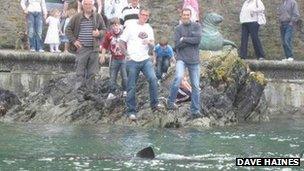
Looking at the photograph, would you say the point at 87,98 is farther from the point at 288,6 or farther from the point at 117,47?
the point at 288,6

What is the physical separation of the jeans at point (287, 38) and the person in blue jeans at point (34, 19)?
546 centimetres

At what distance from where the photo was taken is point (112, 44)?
14.3 metres

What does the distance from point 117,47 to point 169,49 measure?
4.63 ft

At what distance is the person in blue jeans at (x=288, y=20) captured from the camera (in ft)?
61.1

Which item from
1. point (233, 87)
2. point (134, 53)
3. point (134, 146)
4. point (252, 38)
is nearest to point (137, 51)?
point (134, 53)

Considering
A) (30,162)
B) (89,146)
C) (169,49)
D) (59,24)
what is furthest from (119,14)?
(30,162)

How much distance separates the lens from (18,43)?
1953 cm

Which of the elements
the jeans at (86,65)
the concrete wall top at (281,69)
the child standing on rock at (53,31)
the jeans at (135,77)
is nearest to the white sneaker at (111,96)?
the jeans at (86,65)

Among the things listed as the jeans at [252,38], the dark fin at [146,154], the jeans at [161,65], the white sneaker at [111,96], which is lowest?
the dark fin at [146,154]

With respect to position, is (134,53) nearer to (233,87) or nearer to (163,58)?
(163,58)

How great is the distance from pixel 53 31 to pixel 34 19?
0.50 metres

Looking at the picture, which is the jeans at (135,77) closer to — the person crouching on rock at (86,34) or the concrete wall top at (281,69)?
the person crouching on rock at (86,34)

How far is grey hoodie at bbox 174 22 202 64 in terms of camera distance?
1334 cm

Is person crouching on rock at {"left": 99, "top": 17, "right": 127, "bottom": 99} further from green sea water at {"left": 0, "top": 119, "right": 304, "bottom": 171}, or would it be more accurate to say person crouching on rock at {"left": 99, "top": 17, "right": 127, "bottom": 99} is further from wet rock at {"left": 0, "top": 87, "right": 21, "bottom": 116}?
wet rock at {"left": 0, "top": 87, "right": 21, "bottom": 116}
